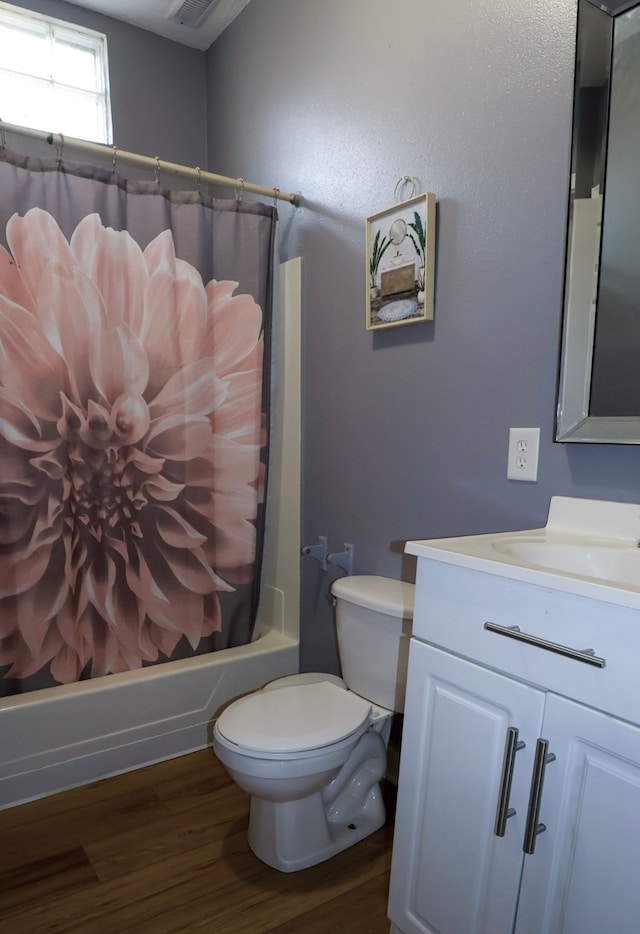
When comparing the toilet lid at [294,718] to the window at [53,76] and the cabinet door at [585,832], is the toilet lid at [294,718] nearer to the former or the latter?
the cabinet door at [585,832]

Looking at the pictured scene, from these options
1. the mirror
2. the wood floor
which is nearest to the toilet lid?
the wood floor

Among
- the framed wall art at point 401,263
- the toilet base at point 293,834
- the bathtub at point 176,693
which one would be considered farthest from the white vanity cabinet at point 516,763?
the bathtub at point 176,693

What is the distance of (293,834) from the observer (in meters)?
1.47

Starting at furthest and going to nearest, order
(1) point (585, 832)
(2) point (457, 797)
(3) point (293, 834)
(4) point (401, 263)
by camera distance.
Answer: (4) point (401, 263) < (3) point (293, 834) < (2) point (457, 797) < (1) point (585, 832)

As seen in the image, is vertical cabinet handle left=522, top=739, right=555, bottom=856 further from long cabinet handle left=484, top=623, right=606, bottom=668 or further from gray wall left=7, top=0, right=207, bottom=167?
gray wall left=7, top=0, right=207, bottom=167

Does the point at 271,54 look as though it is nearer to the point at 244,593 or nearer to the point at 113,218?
the point at 113,218

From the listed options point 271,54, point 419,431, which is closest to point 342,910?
point 419,431

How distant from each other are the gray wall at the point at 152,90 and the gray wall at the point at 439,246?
37 centimetres

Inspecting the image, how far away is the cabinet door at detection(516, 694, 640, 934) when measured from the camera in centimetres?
80

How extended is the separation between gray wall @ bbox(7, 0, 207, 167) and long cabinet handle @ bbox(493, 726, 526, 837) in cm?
262

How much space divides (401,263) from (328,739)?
1278 millimetres

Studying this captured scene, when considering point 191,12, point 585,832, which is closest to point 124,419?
point 585,832

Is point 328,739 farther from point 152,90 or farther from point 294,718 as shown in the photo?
point 152,90

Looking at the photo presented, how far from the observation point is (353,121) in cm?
183
